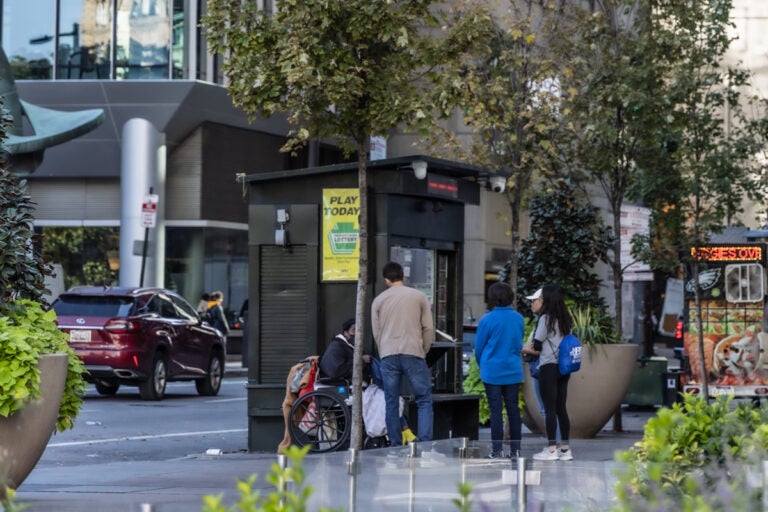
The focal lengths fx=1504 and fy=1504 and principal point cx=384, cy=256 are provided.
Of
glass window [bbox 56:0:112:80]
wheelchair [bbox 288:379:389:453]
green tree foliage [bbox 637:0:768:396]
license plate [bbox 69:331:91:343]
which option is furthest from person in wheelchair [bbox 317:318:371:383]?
glass window [bbox 56:0:112:80]

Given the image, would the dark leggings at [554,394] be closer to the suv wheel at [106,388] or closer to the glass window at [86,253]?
the suv wheel at [106,388]

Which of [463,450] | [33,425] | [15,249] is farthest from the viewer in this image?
[15,249]

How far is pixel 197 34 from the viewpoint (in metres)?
36.0

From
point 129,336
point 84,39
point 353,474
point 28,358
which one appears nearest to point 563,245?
point 129,336

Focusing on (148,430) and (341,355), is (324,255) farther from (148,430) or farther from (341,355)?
(148,430)

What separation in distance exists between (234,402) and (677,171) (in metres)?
8.00

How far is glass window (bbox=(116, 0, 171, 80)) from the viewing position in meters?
35.7

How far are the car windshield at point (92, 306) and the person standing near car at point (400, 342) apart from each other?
1010cm

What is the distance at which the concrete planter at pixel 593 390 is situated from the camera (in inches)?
659

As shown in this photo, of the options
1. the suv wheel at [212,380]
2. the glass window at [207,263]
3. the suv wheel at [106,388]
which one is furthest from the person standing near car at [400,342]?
the glass window at [207,263]

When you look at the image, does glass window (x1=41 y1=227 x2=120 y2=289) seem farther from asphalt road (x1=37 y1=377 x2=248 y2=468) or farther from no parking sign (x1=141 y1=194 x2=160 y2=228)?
asphalt road (x1=37 y1=377 x2=248 y2=468)

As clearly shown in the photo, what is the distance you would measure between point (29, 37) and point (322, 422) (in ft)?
79.9

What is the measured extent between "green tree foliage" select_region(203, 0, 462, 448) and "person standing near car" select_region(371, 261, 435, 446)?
0.25m

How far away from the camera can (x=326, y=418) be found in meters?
14.1
